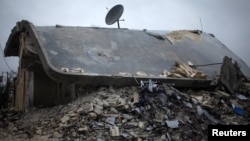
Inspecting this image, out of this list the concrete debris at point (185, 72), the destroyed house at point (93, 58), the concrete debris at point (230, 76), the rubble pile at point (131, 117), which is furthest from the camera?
the concrete debris at point (230, 76)

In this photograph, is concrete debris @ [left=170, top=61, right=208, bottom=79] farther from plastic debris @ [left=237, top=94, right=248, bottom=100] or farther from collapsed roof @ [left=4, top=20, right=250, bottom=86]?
plastic debris @ [left=237, top=94, right=248, bottom=100]

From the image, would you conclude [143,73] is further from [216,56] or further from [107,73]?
[216,56]

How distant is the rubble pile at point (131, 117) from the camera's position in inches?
236

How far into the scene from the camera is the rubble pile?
5.98 m

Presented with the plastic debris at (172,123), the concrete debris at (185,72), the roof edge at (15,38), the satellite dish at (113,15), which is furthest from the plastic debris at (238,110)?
the roof edge at (15,38)

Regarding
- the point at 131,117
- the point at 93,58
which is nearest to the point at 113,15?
the point at 93,58

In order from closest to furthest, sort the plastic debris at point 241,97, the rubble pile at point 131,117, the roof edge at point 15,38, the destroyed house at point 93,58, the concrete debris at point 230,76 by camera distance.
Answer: the rubble pile at point 131,117 → the destroyed house at point 93,58 → the plastic debris at point 241,97 → the concrete debris at point 230,76 → the roof edge at point 15,38

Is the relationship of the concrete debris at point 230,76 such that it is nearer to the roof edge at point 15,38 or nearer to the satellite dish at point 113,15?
the satellite dish at point 113,15

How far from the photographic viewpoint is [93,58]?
838 centimetres

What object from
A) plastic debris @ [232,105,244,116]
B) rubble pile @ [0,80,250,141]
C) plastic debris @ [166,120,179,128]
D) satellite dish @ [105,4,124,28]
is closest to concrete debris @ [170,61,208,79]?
rubble pile @ [0,80,250,141]

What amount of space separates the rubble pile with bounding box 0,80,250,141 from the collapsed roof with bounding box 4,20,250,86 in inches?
25.6

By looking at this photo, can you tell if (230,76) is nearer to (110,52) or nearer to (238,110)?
(238,110)

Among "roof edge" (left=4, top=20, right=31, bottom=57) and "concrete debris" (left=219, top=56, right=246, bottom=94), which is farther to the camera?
"roof edge" (left=4, top=20, right=31, bottom=57)

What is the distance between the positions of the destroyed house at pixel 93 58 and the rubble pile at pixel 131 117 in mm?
575
